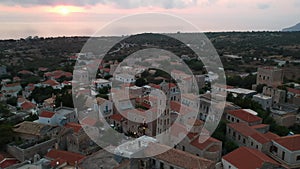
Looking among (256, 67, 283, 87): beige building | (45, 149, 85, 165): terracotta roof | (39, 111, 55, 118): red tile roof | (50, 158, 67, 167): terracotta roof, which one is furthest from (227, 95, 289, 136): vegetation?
(39, 111, 55, 118): red tile roof

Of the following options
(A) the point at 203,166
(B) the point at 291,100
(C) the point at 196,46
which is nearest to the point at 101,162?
(A) the point at 203,166

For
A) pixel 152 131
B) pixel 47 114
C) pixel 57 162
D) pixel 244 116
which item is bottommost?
pixel 152 131

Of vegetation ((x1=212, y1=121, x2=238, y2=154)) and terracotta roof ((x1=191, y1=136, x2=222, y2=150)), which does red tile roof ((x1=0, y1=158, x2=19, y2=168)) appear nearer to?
terracotta roof ((x1=191, y1=136, x2=222, y2=150))

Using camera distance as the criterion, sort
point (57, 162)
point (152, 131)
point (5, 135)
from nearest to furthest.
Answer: point (57, 162)
point (5, 135)
point (152, 131)

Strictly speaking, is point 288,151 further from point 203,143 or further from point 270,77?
point 270,77

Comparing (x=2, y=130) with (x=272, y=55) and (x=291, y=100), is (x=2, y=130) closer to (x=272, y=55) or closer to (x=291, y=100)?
(x=291, y=100)

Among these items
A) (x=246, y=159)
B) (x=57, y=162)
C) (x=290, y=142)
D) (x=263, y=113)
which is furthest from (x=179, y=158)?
(x=263, y=113)

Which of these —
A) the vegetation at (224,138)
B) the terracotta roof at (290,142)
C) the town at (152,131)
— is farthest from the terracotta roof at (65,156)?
the terracotta roof at (290,142)
